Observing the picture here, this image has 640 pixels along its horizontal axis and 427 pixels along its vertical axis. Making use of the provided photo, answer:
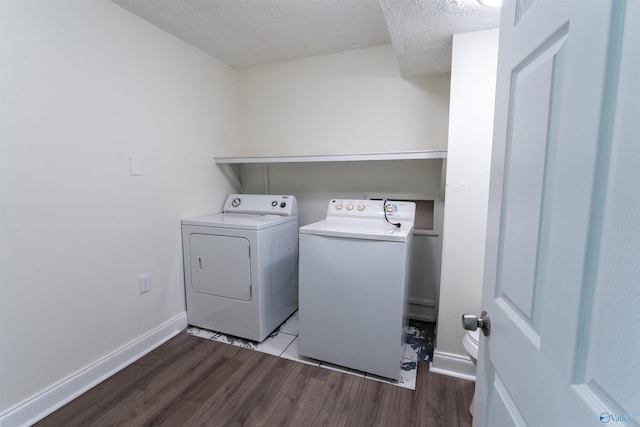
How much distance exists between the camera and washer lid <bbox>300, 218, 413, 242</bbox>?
1608 millimetres

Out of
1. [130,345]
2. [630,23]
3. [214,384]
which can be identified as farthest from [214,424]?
[630,23]

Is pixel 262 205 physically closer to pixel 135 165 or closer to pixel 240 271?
pixel 240 271

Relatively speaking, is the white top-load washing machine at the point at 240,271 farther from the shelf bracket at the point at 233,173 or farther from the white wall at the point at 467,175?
the white wall at the point at 467,175

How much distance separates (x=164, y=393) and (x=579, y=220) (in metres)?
2.00

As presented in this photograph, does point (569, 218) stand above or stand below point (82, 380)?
above

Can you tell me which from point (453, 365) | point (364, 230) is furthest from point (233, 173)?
point (453, 365)

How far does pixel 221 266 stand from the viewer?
2.12m

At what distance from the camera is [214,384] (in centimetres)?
167

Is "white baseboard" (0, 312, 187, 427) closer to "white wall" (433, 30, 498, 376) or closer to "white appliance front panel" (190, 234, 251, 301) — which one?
"white appliance front panel" (190, 234, 251, 301)

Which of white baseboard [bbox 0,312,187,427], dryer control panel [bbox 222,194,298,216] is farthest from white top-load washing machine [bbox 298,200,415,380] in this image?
white baseboard [bbox 0,312,187,427]

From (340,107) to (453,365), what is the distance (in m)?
2.12

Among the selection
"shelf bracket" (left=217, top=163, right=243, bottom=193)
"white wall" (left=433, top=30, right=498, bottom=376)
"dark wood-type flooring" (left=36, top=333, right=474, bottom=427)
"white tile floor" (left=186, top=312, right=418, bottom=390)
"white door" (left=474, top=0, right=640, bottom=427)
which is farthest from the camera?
"shelf bracket" (left=217, top=163, right=243, bottom=193)

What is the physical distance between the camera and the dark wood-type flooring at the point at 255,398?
1.42 metres

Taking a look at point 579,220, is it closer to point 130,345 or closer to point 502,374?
point 502,374
